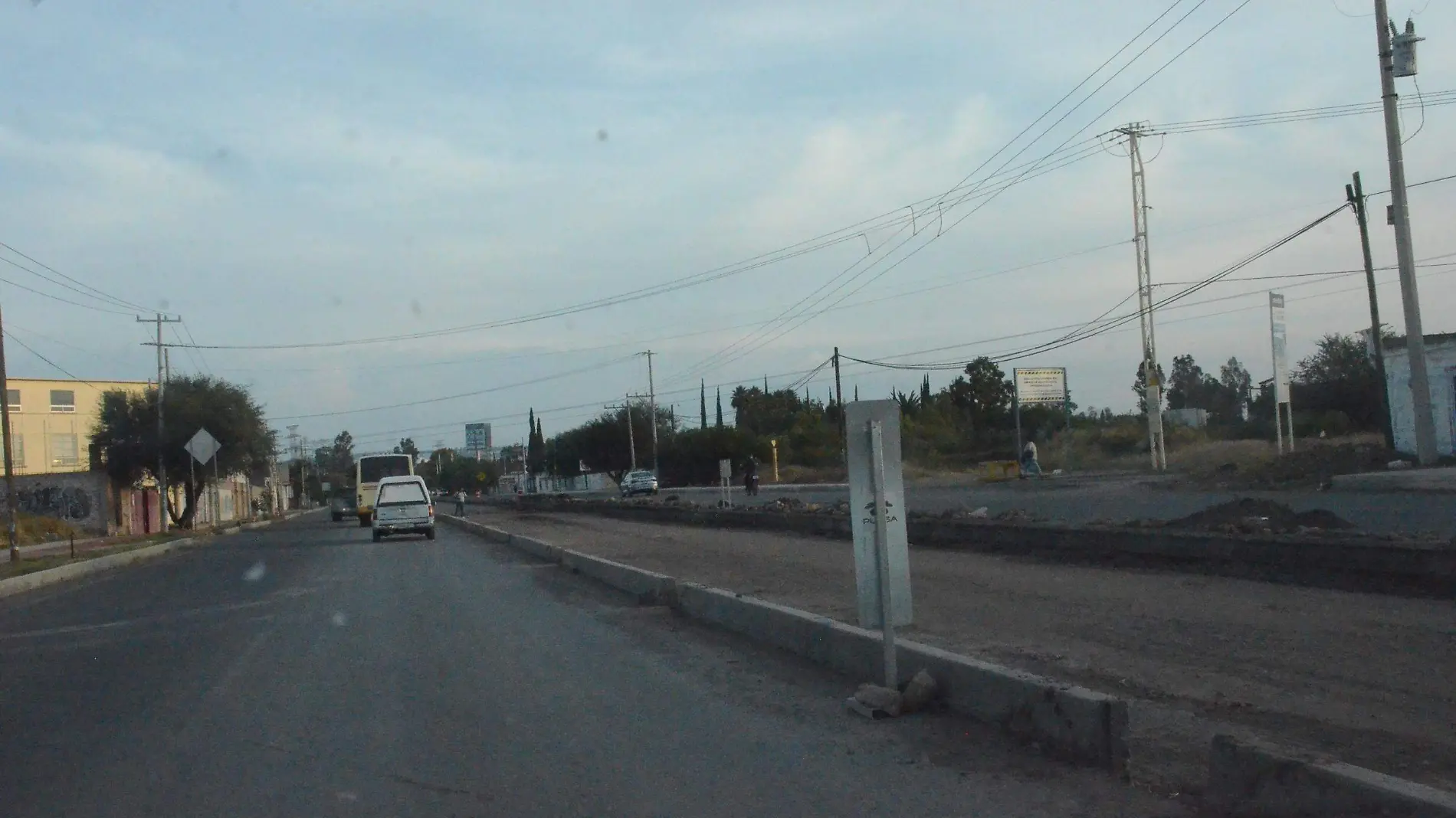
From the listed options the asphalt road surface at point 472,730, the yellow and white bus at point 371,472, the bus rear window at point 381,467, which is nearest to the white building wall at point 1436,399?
the asphalt road surface at point 472,730

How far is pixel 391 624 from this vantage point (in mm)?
14211

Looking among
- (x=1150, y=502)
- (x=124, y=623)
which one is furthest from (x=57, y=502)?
(x=1150, y=502)

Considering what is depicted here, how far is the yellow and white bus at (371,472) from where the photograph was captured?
57.1 metres

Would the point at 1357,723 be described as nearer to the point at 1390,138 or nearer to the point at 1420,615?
the point at 1420,615

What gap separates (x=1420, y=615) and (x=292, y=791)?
9.06 m

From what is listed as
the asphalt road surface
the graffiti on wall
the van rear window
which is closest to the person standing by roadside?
the van rear window

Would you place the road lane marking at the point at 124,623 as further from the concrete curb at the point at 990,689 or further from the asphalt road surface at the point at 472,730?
the concrete curb at the point at 990,689

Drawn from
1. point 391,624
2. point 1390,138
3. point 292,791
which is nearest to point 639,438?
point 1390,138

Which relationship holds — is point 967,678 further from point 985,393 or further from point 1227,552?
point 985,393

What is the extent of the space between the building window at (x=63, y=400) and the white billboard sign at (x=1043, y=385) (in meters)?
61.3

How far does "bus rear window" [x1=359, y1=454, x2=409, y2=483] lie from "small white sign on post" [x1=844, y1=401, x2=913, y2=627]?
52627 mm

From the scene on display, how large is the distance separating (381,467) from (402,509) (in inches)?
911

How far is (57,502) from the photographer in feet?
203

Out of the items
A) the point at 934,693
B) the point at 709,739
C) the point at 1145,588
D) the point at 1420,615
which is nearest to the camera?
the point at 709,739
